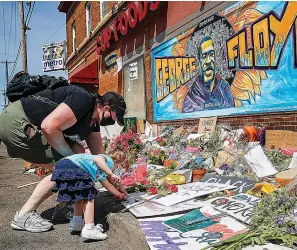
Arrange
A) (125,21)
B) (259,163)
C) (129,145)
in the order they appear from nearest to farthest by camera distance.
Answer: (259,163)
(129,145)
(125,21)

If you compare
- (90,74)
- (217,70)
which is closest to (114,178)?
(217,70)

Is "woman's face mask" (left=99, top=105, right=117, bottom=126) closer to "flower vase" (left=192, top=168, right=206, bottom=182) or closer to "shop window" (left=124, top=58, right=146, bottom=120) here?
"flower vase" (left=192, top=168, right=206, bottom=182)

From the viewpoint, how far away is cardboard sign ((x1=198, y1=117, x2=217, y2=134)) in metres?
6.66

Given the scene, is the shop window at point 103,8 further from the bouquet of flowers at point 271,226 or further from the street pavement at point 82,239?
the bouquet of flowers at point 271,226

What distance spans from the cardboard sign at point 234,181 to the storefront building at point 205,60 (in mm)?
1604

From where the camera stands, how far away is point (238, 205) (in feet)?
10.4

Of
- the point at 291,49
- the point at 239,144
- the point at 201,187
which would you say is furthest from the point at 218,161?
the point at 291,49

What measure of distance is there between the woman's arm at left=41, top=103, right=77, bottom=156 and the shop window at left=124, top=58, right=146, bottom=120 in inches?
273

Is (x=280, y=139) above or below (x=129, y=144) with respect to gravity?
above

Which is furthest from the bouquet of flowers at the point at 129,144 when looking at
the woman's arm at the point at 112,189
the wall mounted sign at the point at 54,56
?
the wall mounted sign at the point at 54,56

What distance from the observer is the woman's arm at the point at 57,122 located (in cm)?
300

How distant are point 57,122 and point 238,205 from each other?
1.83 m

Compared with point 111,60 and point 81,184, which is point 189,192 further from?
point 111,60

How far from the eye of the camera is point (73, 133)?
3354 mm
